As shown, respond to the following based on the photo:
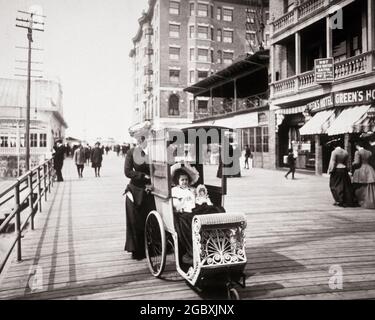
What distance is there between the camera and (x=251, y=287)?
12.6 feet

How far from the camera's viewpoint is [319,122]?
16328 mm

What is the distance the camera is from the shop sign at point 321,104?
15423 mm

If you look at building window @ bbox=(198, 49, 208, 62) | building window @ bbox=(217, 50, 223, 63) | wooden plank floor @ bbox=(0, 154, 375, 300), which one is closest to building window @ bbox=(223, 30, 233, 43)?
building window @ bbox=(217, 50, 223, 63)

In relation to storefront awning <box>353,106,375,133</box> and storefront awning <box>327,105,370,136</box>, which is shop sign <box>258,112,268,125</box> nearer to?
storefront awning <box>327,105,370,136</box>

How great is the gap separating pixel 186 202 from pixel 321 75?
44.7 feet

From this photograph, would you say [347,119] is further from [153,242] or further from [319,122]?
[153,242]

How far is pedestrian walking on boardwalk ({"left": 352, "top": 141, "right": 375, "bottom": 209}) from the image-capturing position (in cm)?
866

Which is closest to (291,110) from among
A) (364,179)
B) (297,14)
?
(297,14)

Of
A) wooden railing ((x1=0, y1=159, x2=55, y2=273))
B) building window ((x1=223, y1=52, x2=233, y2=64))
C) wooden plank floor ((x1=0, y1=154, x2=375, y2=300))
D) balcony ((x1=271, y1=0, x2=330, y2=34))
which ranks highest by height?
building window ((x1=223, y1=52, x2=233, y2=64))

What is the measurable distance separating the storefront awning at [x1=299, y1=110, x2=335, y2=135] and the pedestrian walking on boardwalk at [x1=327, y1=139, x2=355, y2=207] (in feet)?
22.8

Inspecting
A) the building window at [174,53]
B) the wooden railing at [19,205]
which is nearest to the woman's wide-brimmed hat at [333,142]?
the wooden railing at [19,205]
